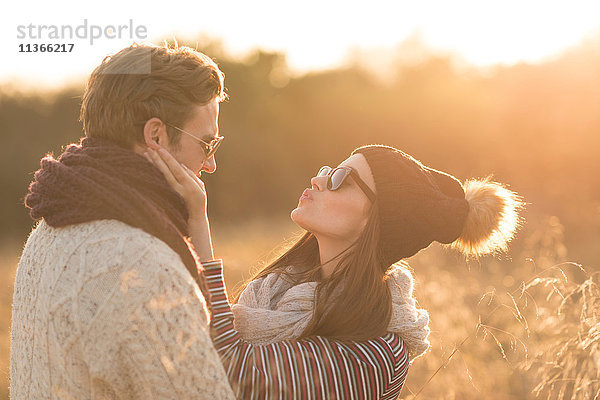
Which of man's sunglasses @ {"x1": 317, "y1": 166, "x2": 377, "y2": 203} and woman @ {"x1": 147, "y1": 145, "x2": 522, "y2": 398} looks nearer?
woman @ {"x1": 147, "y1": 145, "x2": 522, "y2": 398}

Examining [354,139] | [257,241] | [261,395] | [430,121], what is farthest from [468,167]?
[261,395]

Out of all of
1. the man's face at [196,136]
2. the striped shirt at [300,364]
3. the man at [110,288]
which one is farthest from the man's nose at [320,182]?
the man at [110,288]

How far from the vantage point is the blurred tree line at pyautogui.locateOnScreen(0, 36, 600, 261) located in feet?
45.4

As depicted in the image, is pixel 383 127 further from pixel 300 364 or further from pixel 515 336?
pixel 300 364

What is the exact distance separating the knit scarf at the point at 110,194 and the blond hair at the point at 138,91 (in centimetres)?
13

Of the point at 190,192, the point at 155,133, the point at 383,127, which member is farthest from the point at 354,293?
the point at 383,127

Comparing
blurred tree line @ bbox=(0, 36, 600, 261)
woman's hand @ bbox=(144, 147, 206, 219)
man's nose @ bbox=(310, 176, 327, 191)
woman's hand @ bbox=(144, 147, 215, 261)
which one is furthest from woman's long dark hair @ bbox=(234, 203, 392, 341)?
blurred tree line @ bbox=(0, 36, 600, 261)

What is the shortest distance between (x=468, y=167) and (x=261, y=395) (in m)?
13.9

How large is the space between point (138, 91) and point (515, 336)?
237cm

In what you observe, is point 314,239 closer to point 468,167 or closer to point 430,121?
point 468,167

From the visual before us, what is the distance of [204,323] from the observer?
1.75 m

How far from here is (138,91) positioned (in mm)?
2186

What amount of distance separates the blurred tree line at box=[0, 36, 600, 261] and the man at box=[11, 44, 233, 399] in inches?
401

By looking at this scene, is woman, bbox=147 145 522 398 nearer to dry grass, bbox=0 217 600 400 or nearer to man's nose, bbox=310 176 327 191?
man's nose, bbox=310 176 327 191
